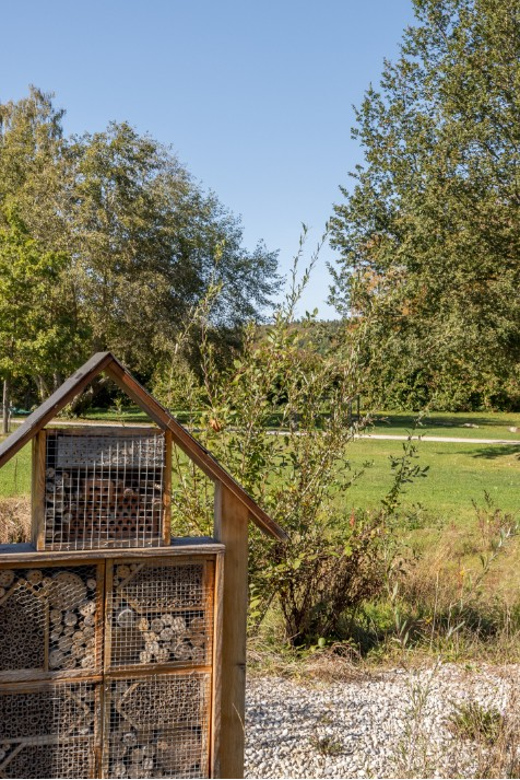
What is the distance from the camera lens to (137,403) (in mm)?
3033

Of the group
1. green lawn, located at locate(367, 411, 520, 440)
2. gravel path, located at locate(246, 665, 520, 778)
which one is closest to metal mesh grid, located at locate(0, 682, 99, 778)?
gravel path, located at locate(246, 665, 520, 778)

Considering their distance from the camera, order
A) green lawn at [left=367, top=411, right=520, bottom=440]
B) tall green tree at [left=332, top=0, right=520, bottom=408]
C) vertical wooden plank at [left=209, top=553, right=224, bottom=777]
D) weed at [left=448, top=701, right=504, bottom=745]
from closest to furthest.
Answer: vertical wooden plank at [left=209, top=553, right=224, bottom=777] < weed at [left=448, top=701, right=504, bottom=745] < tall green tree at [left=332, top=0, right=520, bottom=408] < green lawn at [left=367, top=411, right=520, bottom=440]

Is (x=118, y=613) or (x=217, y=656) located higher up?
(x=118, y=613)

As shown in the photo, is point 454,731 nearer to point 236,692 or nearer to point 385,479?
point 236,692

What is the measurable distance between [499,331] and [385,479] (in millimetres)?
4485

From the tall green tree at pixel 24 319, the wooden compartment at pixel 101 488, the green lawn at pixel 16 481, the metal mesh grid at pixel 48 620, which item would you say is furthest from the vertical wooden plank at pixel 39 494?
the tall green tree at pixel 24 319

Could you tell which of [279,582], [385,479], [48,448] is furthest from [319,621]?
[385,479]

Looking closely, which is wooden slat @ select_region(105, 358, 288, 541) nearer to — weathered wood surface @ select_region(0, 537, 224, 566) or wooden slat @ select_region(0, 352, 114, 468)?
wooden slat @ select_region(0, 352, 114, 468)

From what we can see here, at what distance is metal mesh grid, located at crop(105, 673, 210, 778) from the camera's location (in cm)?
299

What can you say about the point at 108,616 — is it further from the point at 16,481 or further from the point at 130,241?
the point at 130,241

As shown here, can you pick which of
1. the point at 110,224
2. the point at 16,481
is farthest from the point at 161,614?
the point at 110,224

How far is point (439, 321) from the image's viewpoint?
60.2 ft

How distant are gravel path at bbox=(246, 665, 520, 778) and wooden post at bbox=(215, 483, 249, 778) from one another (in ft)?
2.20

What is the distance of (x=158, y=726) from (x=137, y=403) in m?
1.22
